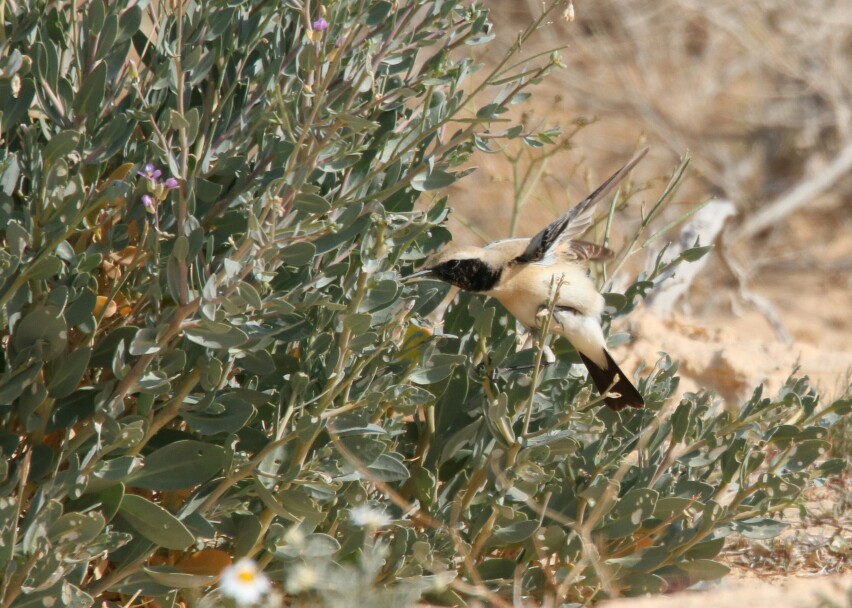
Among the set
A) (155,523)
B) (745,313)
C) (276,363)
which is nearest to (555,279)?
(276,363)

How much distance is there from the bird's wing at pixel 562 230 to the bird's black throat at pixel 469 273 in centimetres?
14

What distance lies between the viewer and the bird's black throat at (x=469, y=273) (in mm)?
3485

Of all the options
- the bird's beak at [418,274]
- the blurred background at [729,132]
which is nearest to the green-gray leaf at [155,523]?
the bird's beak at [418,274]

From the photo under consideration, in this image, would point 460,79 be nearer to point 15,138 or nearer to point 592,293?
point 592,293

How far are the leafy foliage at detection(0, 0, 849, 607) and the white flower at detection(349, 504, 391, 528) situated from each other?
4cm

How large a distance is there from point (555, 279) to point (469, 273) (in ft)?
1.02

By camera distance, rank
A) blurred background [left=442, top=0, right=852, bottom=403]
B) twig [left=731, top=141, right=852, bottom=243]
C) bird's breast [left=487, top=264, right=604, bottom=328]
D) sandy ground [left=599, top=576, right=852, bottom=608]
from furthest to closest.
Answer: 1. blurred background [left=442, top=0, right=852, bottom=403]
2. twig [left=731, top=141, right=852, bottom=243]
3. bird's breast [left=487, top=264, right=604, bottom=328]
4. sandy ground [left=599, top=576, right=852, bottom=608]

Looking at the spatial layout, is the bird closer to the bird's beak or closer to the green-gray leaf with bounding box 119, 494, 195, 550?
the bird's beak

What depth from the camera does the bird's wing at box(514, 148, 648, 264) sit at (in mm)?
3758

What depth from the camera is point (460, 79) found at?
3.07 m

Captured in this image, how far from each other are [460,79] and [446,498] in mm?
1175

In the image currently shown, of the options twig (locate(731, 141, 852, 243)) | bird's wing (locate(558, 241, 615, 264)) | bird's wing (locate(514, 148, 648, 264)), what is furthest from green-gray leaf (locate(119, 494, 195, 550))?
twig (locate(731, 141, 852, 243))

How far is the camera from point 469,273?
3.66 metres

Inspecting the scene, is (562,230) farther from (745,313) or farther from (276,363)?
(745,313)
